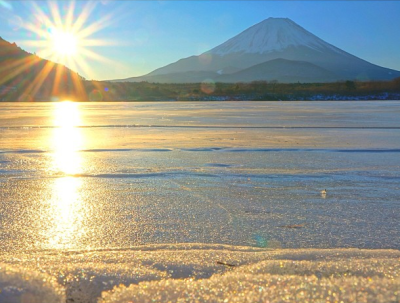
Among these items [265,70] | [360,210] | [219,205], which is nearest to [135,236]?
[219,205]

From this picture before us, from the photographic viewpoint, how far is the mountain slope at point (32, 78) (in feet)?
113

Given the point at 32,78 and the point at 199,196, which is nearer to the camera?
the point at 199,196

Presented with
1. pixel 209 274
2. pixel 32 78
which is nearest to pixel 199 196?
pixel 209 274

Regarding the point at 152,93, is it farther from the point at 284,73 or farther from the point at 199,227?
the point at 284,73

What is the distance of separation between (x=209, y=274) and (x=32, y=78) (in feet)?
134

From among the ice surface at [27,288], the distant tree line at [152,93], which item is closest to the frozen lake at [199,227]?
the ice surface at [27,288]

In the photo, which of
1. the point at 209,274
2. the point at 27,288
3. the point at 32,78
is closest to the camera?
the point at 27,288

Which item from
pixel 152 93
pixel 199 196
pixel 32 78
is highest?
pixel 32 78

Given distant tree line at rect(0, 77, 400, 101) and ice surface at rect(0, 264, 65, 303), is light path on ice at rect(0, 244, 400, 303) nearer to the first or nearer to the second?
ice surface at rect(0, 264, 65, 303)

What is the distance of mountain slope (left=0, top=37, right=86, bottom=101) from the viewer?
34.5m

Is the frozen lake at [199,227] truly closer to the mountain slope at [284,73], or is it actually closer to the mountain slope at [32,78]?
the mountain slope at [32,78]

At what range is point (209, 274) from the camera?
1.32 metres

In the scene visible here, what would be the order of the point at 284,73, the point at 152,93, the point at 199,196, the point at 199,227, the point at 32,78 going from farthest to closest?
the point at 284,73
the point at 32,78
the point at 152,93
the point at 199,196
the point at 199,227

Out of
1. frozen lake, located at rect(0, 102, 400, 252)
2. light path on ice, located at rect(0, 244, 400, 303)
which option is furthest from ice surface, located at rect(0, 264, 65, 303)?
frozen lake, located at rect(0, 102, 400, 252)
